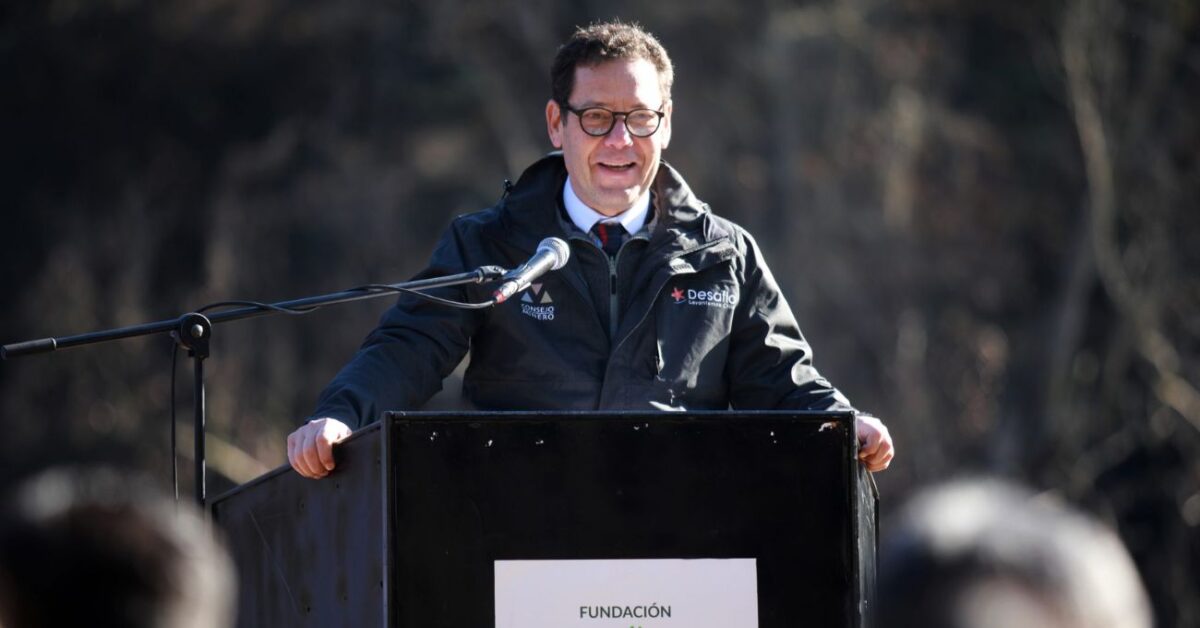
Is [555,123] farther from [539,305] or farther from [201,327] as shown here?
[201,327]

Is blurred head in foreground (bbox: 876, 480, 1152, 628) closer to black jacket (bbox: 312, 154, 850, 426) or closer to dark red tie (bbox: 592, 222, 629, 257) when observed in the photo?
black jacket (bbox: 312, 154, 850, 426)

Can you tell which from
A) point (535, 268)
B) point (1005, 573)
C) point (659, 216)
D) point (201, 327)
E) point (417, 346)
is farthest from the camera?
point (659, 216)

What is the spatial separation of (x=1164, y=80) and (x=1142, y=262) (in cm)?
149

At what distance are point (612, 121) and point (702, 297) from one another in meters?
0.53

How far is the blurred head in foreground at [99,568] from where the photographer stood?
1.29 meters

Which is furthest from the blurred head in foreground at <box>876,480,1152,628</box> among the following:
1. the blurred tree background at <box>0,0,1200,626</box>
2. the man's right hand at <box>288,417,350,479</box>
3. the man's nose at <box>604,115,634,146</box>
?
the blurred tree background at <box>0,0,1200,626</box>

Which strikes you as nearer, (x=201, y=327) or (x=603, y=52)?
(x=201, y=327)

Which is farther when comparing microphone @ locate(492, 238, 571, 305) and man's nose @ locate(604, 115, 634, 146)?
man's nose @ locate(604, 115, 634, 146)

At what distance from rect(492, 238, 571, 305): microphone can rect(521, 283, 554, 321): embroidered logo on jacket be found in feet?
0.71

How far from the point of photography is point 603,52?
4012 millimetres

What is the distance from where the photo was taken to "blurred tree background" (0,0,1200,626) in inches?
507

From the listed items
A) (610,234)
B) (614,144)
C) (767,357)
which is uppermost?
(614,144)

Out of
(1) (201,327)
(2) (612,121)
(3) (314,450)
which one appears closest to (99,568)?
(3) (314,450)

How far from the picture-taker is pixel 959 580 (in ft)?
4.23
